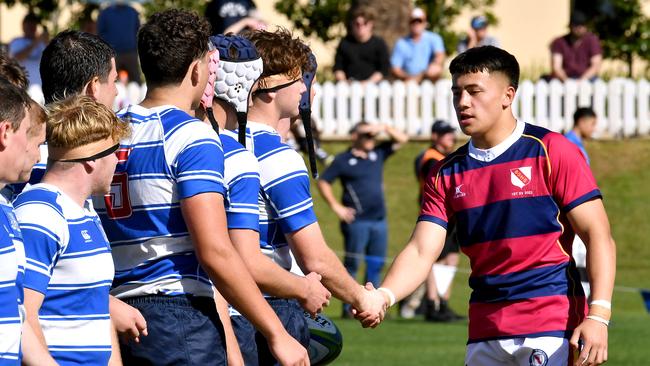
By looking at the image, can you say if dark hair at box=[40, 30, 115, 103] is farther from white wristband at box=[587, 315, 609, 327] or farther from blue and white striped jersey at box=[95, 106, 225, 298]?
white wristband at box=[587, 315, 609, 327]

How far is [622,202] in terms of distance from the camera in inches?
798

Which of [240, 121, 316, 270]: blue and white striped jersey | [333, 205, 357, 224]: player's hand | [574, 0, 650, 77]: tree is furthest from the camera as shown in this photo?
[574, 0, 650, 77]: tree

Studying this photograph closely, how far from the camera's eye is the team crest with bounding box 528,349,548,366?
591 cm

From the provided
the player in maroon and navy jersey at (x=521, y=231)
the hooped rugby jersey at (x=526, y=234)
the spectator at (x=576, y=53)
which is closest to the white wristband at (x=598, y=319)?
the player in maroon and navy jersey at (x=521, y=231)

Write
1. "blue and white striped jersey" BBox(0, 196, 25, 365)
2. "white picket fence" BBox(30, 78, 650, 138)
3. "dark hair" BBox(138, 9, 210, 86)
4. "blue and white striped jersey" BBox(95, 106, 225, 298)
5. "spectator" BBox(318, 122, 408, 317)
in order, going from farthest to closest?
"white picket fence" BBox(30, 78, 650, 138) < "spectator" BBox(318, 122, 408, 317) < "dark hair" BBox(138, 9, 210, 86) < "blue and white striped jersey" BBox(95, 106, 225, 298) < "blue and white striped jersey" BBox(0, 196, 25, 365)

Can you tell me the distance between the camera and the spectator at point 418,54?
65.9ft

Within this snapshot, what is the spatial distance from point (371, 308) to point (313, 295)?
1095 millimetres

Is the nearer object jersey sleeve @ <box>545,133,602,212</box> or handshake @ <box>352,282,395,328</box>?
jersey sleeve @ <box>545,133,602,212</box>

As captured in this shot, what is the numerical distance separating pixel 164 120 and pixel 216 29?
1132 centimetres

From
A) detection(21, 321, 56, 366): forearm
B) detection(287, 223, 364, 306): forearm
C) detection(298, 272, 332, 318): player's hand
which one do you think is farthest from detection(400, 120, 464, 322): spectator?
detection(21, 321, 56, 366): forearm

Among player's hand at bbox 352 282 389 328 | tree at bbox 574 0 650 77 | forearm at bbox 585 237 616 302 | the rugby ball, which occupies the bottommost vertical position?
tree at bbox 574 0 650 77

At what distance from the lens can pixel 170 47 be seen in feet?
16.6

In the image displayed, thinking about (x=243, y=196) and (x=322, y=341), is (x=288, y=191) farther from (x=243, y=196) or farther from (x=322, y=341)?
(x=322, y=341)

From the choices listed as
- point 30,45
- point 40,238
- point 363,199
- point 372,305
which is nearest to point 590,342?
point 372,305
